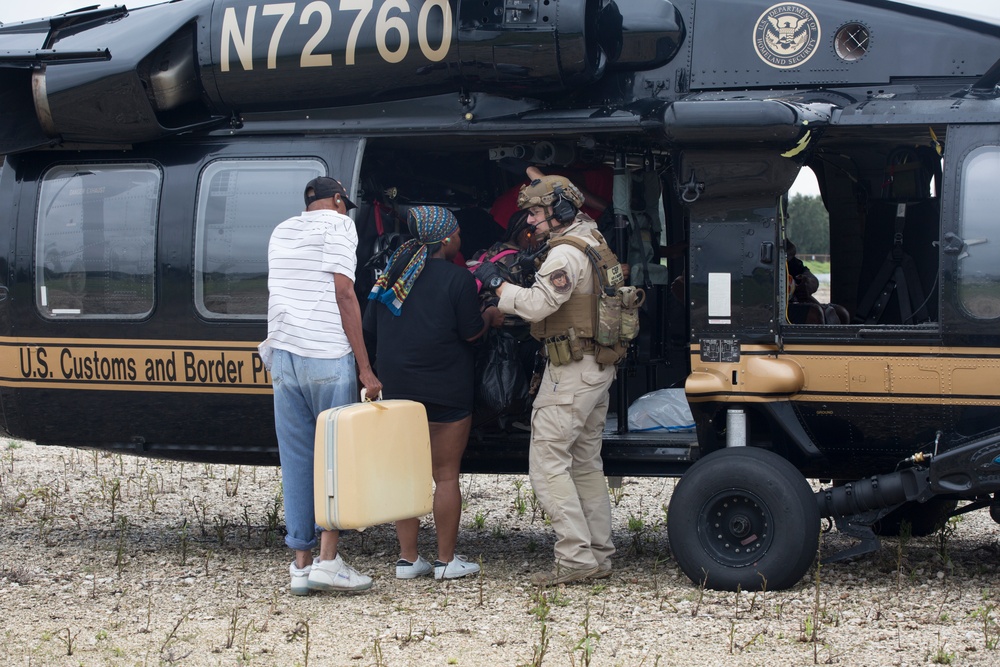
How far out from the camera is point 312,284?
19.2ft

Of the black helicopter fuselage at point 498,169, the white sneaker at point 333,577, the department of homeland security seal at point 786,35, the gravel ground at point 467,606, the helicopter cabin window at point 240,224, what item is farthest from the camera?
the helicopter cabin window at point 240,224

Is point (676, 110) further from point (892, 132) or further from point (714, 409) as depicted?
point (714, 409)

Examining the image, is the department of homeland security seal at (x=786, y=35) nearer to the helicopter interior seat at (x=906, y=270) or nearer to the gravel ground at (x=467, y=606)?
the helicopter interior seat at (x=906, y=270)

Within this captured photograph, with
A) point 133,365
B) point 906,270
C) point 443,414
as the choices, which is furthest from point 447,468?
point 906,270

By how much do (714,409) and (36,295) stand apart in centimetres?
387

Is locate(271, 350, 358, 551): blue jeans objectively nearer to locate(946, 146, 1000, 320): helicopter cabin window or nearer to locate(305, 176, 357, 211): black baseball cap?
locate(305, 176, 357, 211): black baseball cap

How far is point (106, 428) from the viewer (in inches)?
268

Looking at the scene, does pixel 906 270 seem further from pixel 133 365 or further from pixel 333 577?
Result: pixel 133 365

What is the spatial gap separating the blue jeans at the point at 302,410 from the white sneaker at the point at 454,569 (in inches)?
26.3

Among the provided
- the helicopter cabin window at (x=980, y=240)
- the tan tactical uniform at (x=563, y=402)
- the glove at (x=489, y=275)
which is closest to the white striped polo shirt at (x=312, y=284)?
the glove at (x=489, y=275)

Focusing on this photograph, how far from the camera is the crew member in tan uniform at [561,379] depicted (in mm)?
5828

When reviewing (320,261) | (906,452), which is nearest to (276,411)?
(320,261)

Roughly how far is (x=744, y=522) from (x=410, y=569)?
1.76 meters

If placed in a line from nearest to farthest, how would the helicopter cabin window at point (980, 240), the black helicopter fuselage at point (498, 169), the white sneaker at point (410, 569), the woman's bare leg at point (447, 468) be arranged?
the helicopter cabin window at point (980, 240)
the black helicopter fuselage at point (498, 169)
the woman's bare leg at point (447, 468)
the white sneaker at point (410, 569)
